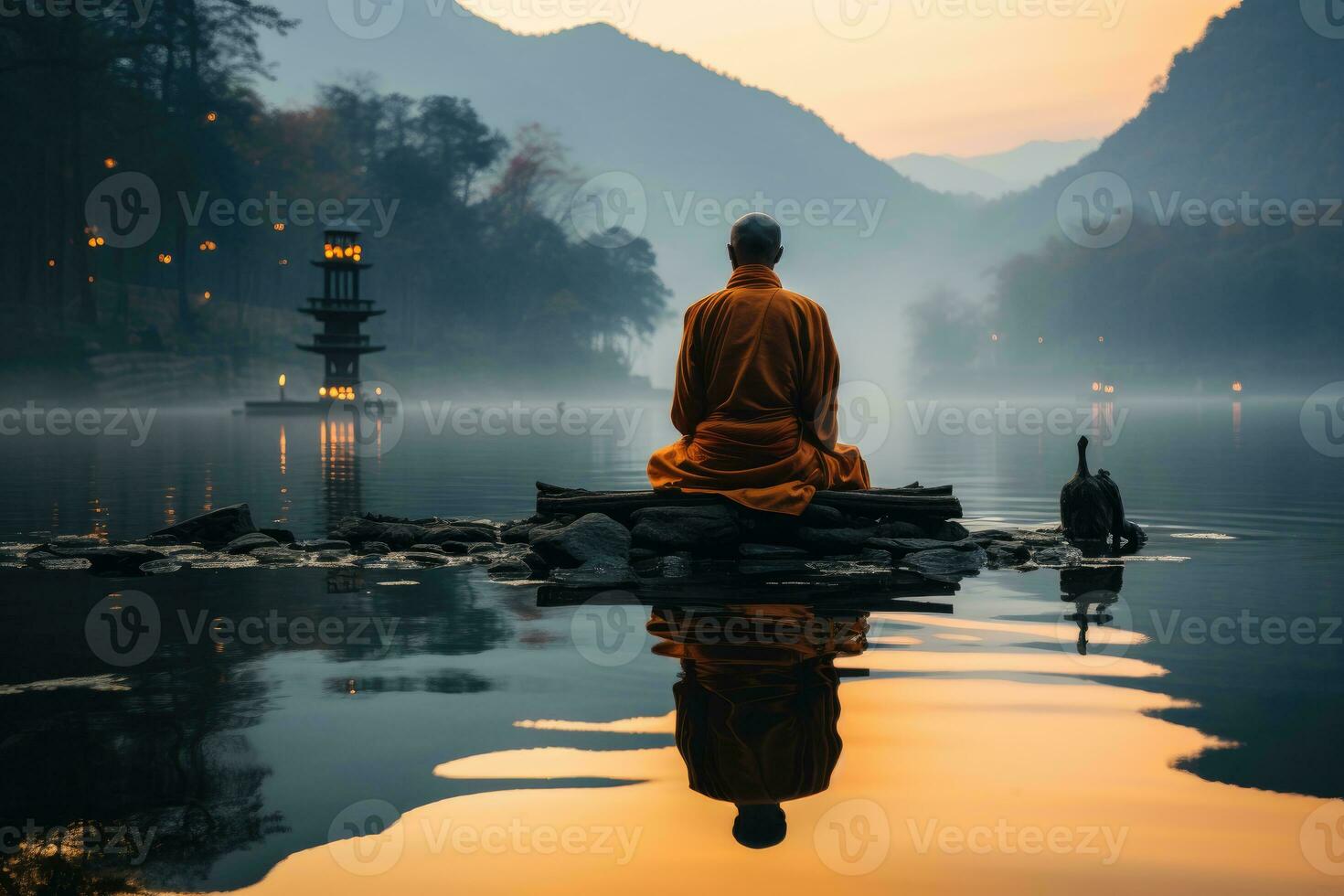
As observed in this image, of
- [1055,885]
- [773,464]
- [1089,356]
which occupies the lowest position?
[1055,885]

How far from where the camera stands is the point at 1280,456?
81.6 ft

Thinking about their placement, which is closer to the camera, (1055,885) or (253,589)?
(1055,885)

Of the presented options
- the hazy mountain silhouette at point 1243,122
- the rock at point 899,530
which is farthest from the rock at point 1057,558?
the hazy mountain silhouette at point 1243,122

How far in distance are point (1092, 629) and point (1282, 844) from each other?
3369 mm

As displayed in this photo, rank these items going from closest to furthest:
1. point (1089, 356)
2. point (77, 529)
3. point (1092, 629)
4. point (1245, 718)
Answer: point (1245, 718) → point (1092, 629) → point (77, 529) → point (1089, 356)

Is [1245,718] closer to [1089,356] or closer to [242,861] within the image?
[242,861]

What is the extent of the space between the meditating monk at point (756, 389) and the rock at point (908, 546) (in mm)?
622

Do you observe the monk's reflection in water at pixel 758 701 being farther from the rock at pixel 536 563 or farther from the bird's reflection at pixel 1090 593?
the rock at pixel 536 563

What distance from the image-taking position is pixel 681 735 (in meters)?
4.66

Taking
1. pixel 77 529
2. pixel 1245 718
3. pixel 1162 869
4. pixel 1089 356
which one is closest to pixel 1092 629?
pixel 1245 718

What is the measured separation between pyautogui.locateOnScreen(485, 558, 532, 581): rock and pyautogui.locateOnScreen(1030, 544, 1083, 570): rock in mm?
3726

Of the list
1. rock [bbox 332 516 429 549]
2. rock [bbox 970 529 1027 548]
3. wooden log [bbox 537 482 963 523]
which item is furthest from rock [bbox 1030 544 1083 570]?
rock [bbox 332 516 429 549]

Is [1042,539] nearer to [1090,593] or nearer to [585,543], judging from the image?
[1090,593]

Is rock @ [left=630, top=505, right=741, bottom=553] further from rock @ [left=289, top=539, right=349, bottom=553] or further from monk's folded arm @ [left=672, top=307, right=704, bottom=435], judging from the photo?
rock @ [left=289, top=539, right=349, bottom=553]
